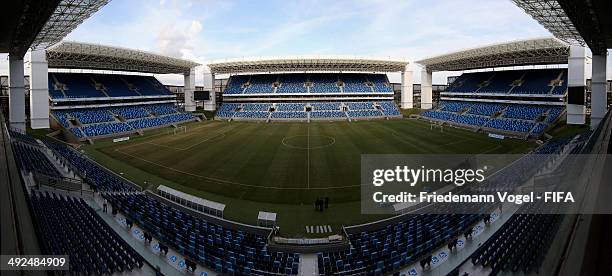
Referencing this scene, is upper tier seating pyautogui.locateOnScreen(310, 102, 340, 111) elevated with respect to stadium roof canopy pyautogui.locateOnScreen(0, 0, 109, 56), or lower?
lower

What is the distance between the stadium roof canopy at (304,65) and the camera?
66.8m

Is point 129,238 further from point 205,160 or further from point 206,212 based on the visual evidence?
point 205,160

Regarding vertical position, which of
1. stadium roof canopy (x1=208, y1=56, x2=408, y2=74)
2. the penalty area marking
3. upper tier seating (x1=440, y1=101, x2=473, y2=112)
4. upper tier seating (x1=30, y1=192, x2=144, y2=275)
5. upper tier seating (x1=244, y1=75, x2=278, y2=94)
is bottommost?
upper tier seating (x1=30, y1=192, x2=144, y2=275)

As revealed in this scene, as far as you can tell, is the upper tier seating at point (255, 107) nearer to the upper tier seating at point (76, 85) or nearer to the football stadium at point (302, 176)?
the football stadium at point (302, 176)

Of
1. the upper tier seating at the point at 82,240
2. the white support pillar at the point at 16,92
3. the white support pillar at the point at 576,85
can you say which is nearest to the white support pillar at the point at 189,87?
the white support pillar at the point at 16,92

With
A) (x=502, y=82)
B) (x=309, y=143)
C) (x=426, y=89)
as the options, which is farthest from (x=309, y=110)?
(x=502, y=82)

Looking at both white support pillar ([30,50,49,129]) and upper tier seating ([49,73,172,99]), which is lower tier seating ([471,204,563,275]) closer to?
white support pillar ([30,50,49,129])

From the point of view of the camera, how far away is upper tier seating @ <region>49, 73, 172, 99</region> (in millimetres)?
49031

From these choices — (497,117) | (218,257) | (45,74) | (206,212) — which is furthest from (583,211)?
(45,74)

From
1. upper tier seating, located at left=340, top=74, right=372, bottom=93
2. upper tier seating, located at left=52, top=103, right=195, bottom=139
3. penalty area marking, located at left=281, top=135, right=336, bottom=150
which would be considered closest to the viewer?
penalty area marking, located at left=281, top=135, right=336, bottom=150

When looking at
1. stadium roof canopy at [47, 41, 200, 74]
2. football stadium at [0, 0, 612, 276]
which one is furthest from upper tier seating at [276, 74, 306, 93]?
stadium roof canopy at [47, 41, 200, 74]

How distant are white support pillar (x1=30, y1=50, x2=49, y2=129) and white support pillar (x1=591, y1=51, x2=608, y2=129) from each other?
58869 mm
